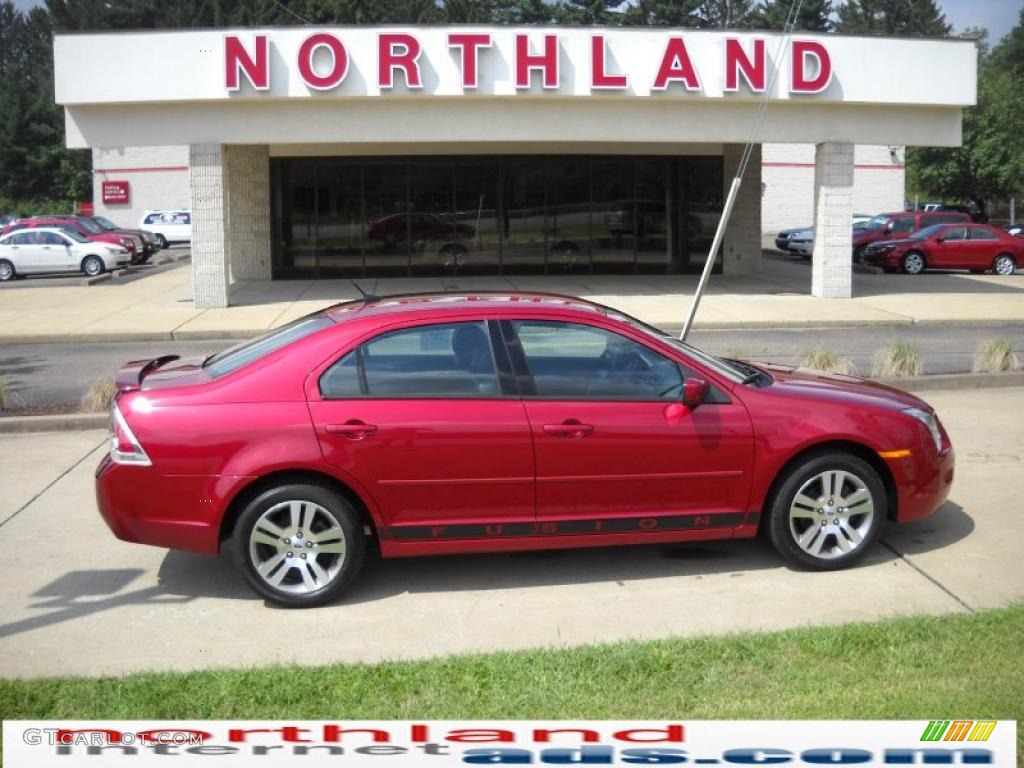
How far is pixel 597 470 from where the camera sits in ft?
21.1

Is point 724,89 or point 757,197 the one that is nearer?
point 724,89

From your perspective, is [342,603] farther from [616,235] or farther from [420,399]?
[616,235]

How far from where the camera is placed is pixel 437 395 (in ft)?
21.1

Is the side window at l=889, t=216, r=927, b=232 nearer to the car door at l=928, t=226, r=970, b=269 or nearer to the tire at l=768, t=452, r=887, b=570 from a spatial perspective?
the car door at l=928, t=226, r=970, b=269

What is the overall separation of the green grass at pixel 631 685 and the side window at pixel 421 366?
1.64 metres

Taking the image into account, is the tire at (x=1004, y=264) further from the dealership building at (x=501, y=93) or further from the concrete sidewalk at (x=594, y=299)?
the dealership building at (x=501, y=93)

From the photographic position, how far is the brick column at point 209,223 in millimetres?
22938

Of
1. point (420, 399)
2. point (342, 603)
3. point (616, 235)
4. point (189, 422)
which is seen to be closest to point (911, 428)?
point (420, 399)

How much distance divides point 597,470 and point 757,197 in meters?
24.6

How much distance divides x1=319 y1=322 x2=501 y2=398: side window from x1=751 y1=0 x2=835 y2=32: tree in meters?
62.0

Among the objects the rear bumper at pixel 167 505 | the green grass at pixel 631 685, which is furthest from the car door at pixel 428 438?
the green grass at pixel 631 685

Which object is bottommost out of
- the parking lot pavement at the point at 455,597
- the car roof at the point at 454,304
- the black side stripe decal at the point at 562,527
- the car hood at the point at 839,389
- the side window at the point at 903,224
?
the parking lot pavement at the point at 455,597

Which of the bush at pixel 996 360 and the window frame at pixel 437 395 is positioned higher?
the window frame at pixel 437 395
